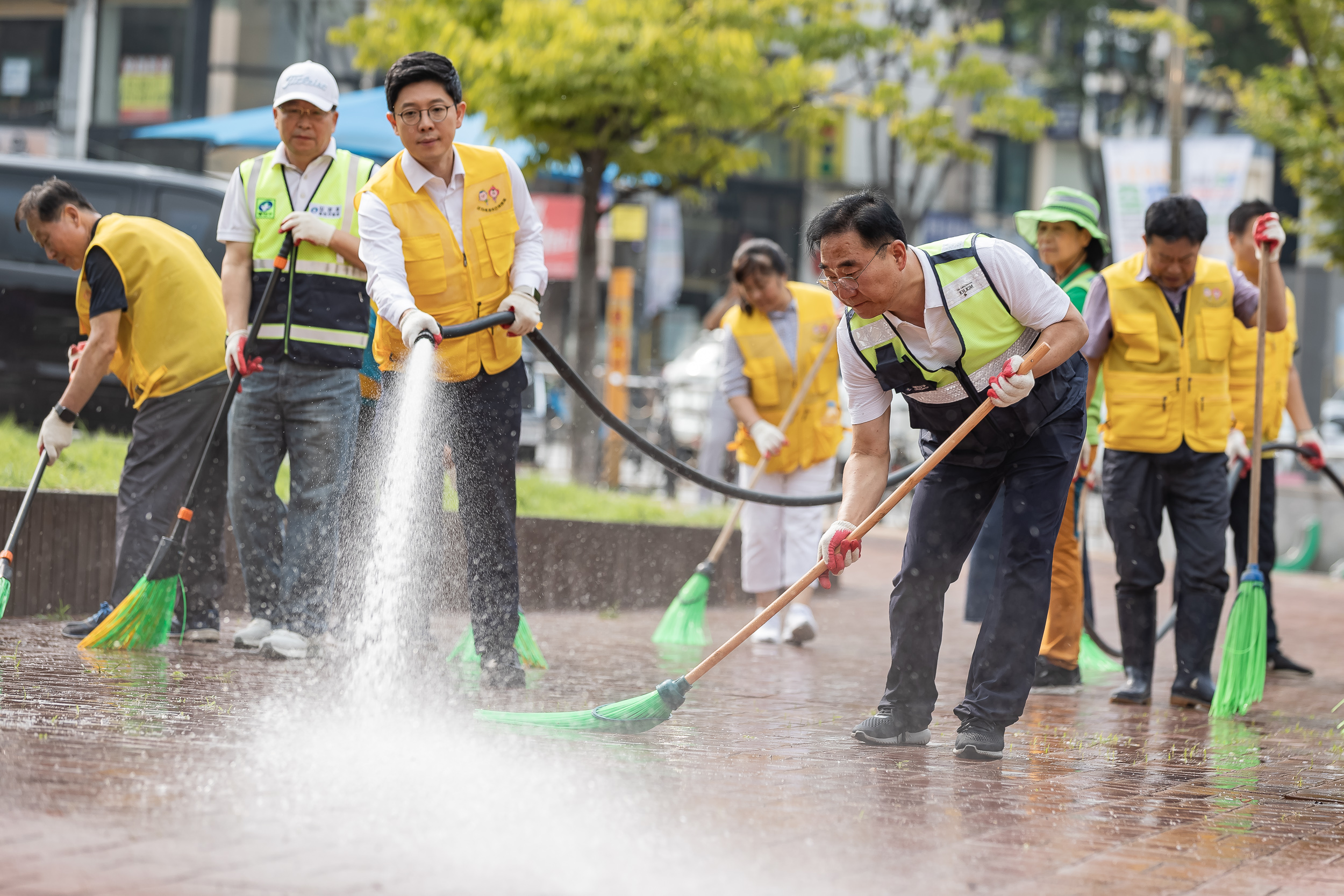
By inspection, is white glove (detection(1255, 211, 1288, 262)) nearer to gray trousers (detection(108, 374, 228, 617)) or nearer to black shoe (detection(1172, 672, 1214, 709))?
black shoe (detection(1172, 672, 1214, 709))

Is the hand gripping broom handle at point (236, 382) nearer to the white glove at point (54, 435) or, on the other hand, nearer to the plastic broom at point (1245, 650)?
the white glove at point (54, 435)

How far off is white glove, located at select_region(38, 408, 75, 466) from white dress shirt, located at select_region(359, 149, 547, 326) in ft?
4.99

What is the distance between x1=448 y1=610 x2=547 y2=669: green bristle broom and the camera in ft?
19.7

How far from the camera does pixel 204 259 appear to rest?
6512mm

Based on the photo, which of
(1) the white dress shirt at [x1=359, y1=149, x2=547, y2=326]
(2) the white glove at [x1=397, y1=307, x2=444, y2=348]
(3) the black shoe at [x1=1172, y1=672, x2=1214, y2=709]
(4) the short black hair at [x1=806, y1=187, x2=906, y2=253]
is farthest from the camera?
(3) the black shoe at [x1=1172, y1=672, x2=1214, y2=709]

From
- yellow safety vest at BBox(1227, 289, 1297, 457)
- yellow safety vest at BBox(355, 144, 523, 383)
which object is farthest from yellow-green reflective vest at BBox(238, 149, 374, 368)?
yellow safety vest at BBox(1227, 289, 1297, 457)

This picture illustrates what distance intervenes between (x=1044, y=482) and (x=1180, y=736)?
1.20 m

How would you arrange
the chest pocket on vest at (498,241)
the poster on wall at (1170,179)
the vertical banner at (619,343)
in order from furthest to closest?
the vertical banner at (619,343), the poster on wall at (1170,179), the chest pocket on vest at (498,241)

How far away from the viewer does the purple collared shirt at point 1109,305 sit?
20.4 feet

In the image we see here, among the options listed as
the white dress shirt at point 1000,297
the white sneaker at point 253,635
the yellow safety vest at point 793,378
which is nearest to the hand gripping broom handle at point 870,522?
the white dress shirt at point 1000,297

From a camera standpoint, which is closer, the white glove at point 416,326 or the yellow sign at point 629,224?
the white glove at point 416,326

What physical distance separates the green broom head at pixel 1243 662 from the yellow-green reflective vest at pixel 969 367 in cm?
170

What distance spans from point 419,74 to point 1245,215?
4.15 m

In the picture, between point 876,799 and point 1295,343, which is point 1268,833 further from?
point 1295,343
